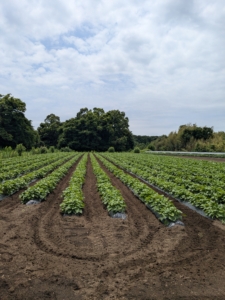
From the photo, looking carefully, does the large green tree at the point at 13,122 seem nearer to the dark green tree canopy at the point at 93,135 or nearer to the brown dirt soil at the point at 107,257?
the dark green tree canopy at the point at 93,135

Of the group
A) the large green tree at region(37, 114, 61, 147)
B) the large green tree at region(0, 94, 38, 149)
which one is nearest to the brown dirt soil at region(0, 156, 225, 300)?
the large green tree at region(0, 94, 38, 149)

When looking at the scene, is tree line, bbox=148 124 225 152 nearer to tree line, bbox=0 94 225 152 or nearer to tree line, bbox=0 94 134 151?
tree line, bbox=0 94 225 152

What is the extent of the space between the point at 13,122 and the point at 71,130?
68.4ft

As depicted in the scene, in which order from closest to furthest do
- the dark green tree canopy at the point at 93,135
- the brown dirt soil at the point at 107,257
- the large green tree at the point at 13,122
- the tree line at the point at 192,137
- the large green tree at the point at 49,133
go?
the brown dirt soil at the point at 107,257
the tree line at the point at 192,137
the large green tree at the point at 13,122
the dark green tree canopy at the point at 93,135
the large green tree at the point at 49,133

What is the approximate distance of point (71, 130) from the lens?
6906 centimetres

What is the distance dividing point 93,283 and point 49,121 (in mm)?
82267

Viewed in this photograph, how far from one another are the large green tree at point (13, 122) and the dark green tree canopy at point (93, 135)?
17237mm

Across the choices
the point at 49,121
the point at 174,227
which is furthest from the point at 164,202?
the point at 49,121

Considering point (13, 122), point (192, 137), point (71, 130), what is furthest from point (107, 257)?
point (71, 130)

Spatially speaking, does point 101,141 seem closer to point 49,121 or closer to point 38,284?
point 49,121

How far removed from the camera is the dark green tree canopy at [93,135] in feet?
223

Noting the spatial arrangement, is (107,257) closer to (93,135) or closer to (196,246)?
(196,246)

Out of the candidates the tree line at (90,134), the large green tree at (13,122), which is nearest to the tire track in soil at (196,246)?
the tree line at (90,134)

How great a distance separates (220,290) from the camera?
3568 mm
